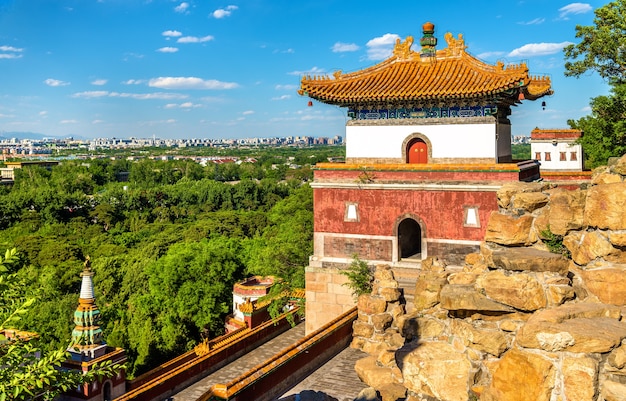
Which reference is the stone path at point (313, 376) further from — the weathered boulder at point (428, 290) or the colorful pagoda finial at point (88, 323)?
the colorful pagoda finial at point (88, 323)

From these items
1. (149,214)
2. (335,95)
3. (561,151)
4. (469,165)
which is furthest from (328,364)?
(149,214)

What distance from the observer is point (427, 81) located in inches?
731

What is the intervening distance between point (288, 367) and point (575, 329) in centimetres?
818

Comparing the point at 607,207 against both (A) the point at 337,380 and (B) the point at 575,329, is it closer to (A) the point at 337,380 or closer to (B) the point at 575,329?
(B) the point at 575,329

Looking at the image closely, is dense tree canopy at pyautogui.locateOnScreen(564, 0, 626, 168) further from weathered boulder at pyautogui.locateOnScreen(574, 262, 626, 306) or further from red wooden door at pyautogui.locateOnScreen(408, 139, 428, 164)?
weathered boulder at pyautogui.locateOnScreen(574, 262, 626, 306)

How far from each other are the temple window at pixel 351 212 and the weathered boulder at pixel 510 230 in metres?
10.8

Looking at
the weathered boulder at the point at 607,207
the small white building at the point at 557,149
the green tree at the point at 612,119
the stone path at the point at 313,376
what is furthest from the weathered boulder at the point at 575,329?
the small white building at the point at 557,149

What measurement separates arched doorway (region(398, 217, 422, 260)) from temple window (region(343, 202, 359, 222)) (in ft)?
4.66

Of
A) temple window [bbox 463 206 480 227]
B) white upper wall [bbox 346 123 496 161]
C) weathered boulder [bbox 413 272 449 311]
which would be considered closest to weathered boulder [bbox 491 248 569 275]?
weathered boulder [bbox 413 272 449 311]

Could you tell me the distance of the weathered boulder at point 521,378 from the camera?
6.17 metres

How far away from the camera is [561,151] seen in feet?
104

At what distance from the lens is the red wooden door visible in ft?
61.4

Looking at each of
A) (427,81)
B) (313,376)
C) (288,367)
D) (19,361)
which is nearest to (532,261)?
(19,361)

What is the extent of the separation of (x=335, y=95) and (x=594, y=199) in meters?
12.5
